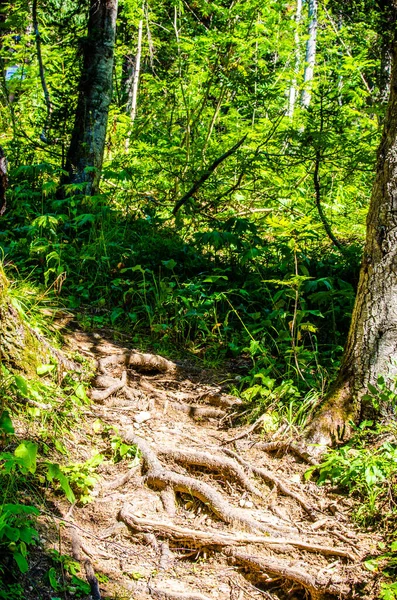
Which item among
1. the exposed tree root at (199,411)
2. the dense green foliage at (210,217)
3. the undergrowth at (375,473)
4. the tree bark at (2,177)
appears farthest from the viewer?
the dense green foliage at (210,217)

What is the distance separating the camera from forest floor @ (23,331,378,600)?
9.80 feet

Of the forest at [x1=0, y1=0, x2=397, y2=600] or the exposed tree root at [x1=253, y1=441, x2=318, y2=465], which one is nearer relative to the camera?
the forest at [x1=0, y1=0, x2=397, y2=600]

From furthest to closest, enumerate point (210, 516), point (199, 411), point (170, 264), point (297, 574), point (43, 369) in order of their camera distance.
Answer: point (170, 264) → point (199, 411) → point (43, 369) → point (210, 516) → point (297, 574)

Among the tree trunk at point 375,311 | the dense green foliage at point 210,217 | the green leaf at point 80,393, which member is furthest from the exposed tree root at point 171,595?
the dense green foliage at point 210,217

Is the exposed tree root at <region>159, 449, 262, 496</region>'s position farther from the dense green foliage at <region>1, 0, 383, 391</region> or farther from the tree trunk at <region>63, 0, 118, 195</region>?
the tree trunk at <region>63, 0, 118, 195</region>

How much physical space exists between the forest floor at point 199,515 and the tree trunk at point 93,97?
349 centimetres

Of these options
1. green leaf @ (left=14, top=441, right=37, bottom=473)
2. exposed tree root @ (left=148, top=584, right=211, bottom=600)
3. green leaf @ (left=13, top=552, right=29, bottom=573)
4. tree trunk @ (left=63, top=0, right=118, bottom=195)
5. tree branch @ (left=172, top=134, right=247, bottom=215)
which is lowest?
exposed tree root @ (left=148, top=584, right=211, bottom=600)

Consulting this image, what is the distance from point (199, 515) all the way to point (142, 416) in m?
0.99

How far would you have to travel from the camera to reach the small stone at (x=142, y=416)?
4.25 m

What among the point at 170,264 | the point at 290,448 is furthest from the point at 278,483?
the point at 170,264

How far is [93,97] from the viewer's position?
7047mm

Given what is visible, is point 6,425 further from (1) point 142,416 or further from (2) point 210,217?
(2) point 210,217

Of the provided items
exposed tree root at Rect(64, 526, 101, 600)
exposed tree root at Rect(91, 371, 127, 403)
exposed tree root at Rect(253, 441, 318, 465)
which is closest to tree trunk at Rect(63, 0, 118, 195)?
exposed tree root at Rect(91, 371, 127, 403)

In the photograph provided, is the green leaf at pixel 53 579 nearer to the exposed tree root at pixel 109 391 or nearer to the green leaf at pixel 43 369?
the green leaf at pixel 43 369
